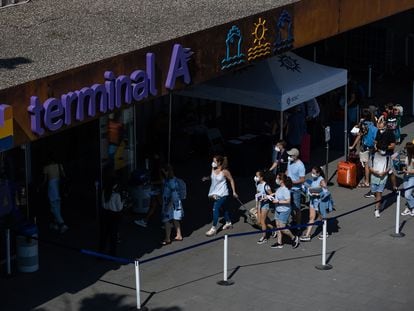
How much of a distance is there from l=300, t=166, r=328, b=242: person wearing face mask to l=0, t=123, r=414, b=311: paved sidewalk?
0.38 m

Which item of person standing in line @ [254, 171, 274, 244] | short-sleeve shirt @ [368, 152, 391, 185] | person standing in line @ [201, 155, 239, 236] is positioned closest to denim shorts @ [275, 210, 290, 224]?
person standing in line @ [254, 171, 274, 244]

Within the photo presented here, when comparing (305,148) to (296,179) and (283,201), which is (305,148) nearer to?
(296,179)

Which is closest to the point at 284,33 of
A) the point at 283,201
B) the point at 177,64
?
the point at 177,64

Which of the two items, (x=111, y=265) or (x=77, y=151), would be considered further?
(x=77, y=151)

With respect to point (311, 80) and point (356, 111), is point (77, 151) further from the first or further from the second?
point (356, 111)

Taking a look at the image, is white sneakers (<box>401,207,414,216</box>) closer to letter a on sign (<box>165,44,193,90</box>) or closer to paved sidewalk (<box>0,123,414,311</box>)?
paved sidewalk (<box>0,123,414,311</box>)

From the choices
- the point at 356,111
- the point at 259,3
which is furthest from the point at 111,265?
the point at 356,111

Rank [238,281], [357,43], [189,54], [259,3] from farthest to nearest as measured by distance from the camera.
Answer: [357,43], [259,3], [189,54], [238,281]

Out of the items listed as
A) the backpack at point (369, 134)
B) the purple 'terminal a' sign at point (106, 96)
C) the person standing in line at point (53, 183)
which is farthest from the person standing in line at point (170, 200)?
the backpack at point (369, 134)

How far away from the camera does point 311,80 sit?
22.7 meters

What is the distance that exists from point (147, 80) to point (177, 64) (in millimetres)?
789

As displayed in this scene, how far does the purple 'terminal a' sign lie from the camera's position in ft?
50.1

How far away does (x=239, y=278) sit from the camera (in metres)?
17.0

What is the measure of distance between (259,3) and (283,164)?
336cm
